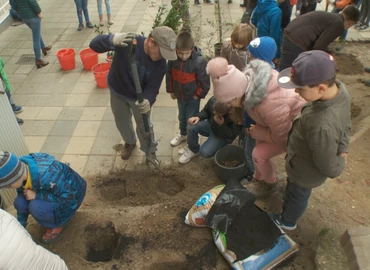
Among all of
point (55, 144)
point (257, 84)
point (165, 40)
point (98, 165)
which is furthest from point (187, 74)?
point (55, 144)

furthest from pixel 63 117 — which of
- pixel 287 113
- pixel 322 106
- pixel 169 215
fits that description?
pixel 322 106

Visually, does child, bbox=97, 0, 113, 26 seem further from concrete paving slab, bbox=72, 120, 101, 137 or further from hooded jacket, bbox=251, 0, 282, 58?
hooded jacket, bbox=251, 0, 282, 58

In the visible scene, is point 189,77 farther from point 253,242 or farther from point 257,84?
point 253,242

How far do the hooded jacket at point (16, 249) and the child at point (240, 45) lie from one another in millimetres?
2925

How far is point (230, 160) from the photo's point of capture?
383cm

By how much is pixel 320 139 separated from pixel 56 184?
207 cm

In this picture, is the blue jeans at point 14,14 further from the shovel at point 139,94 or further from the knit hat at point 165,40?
the knit hat at point 165,40

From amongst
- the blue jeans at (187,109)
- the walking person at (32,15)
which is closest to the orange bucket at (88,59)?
the walking person at (32,15)

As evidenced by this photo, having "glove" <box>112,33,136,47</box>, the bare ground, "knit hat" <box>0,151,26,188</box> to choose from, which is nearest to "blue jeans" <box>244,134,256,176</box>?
the bare ground

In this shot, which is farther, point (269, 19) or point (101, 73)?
point (101, 73)

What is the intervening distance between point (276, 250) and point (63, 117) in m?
3.80

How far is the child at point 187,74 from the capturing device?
11.3ft

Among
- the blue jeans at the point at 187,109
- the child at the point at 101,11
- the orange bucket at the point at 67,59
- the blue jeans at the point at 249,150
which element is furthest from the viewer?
the child at the point at 101,11

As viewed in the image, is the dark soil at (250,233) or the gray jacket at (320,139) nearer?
the gray jacket at (320,139)
